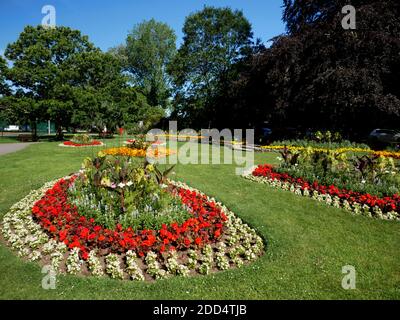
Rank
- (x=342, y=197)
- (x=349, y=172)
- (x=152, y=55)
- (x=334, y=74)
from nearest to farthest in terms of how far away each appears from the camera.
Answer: (x=342, y=197), (x=349, y=172), (x=334, y=74), (x=152, y=55)

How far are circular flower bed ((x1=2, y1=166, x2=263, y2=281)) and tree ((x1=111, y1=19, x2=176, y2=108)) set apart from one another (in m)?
45.3

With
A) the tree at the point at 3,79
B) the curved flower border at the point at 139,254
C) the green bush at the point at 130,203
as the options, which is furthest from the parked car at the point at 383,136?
the tree at the point at 3,79

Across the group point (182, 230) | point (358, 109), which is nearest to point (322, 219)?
point (182, 230)

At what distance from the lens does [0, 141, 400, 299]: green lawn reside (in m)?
3.89

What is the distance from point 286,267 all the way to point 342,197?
13.5 ft

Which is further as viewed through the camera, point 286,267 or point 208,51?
point 208,51

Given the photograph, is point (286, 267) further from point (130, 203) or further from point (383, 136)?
point (383, 136)

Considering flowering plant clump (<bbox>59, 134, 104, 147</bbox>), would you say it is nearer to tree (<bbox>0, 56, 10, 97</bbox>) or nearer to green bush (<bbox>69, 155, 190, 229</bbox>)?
tree (<bbox>0, 56, 10, 97</bbox>)

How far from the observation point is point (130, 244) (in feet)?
15.3

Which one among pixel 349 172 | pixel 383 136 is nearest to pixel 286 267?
pixel 349 172

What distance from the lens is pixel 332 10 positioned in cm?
A: 2125

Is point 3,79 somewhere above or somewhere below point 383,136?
above

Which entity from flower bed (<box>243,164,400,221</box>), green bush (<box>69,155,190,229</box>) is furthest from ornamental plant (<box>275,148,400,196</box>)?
green bush (<box>69,155,190,229</box>)

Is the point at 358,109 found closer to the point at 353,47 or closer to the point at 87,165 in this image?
the point at 353,47
